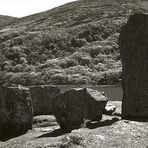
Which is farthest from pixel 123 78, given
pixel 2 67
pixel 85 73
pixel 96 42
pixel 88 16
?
pixel 88 16

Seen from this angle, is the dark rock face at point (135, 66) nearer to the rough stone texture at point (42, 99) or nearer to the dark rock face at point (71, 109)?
the dark rock face at point (71, 109)

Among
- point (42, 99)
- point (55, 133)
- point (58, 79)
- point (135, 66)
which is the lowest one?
point (58, 79)

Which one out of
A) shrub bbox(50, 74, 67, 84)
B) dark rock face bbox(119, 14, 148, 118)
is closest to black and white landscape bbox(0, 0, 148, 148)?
dark rock face bbox(119, 14, 148, 118)

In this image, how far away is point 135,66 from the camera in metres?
27.8

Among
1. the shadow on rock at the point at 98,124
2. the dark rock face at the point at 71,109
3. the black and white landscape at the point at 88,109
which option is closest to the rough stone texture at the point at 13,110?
the black and white landscape at the point at 88,109

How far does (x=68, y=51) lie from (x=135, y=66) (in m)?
60.7

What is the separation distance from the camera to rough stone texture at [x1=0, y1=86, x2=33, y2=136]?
2675 centimetres

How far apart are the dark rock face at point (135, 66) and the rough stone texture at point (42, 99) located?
678cm

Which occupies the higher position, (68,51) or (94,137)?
(94,137)

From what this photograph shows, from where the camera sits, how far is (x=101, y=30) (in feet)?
313

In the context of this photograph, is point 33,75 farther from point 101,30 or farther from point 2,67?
point 101,30

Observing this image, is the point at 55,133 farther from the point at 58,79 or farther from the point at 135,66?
the point at 58,79

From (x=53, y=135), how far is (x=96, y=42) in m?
67.2

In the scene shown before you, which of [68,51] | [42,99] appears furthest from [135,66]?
[68,51]
